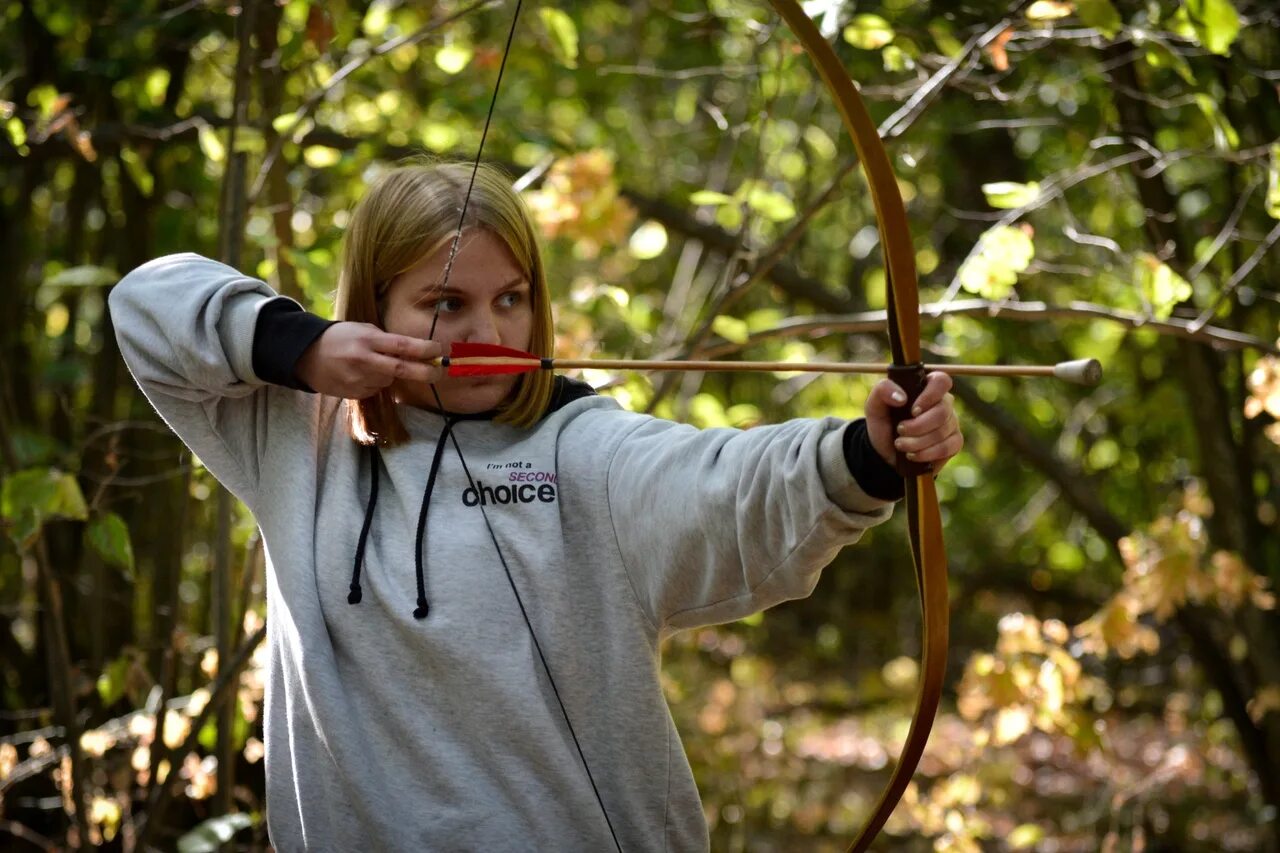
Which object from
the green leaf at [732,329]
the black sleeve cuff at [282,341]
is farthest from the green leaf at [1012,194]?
the black sleeve cuff at [282,341]

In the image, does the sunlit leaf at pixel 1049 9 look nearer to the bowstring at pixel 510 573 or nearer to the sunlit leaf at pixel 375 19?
the bowstring at pixel 510 573

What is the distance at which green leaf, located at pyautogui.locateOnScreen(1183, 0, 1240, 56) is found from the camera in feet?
6.07

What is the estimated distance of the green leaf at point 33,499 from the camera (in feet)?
6.28

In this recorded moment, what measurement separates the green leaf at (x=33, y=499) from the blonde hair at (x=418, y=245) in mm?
716

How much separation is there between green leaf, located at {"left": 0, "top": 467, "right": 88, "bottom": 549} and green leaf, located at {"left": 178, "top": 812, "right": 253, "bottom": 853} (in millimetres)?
548

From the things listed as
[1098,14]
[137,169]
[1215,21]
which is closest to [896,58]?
[1098,14]

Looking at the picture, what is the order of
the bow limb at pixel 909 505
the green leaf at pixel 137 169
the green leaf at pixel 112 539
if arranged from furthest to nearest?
the green leaf at pixel 137 169, the green leaf at pixel 112 539, the bow limb at pixel 909 505

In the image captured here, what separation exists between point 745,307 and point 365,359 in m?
3.33

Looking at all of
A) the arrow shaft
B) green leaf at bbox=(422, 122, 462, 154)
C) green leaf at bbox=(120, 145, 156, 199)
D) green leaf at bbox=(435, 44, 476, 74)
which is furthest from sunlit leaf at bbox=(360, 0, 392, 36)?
the arrow shaft

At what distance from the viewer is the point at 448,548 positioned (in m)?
1.31

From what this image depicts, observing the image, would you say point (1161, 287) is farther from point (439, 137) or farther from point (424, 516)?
point (439, 137)

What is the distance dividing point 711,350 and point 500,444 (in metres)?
1.01

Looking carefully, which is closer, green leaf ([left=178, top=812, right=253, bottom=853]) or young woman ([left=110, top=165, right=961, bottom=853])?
young woman ([left=110, top=165, right=961, bottom=853])

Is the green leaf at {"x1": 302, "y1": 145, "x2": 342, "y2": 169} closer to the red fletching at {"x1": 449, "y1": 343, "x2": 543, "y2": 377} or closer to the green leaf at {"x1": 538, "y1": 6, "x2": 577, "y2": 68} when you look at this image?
the green leaf at {"x1": 538, "y1": 6, "x2": 577, "y2": 68}
